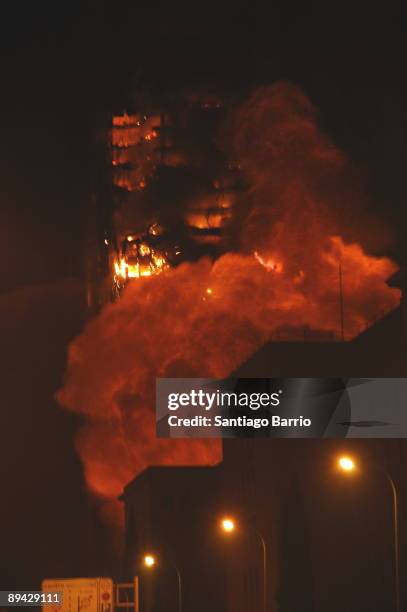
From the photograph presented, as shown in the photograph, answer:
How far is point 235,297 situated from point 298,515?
56.2 ft

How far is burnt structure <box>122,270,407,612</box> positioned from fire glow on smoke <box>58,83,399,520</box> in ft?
20.7

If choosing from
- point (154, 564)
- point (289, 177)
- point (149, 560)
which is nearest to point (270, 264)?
point (289, 177)

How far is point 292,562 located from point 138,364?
20.5 metres

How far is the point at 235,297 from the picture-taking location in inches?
1372

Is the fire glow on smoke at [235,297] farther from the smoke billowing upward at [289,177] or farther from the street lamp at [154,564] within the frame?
the street lamp at [154,564]

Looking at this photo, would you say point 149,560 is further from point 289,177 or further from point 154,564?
point 289,177

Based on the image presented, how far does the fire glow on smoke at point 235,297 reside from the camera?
32312mm

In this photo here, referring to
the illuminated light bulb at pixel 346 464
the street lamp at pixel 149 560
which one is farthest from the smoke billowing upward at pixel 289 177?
the illuminated light bulb at pixel 346 464

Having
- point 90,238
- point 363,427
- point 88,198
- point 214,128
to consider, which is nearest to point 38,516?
point 90,238

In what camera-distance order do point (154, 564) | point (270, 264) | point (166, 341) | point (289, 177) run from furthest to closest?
point (289, 177) → point (166, 341) → point (270, 264) → point (154, 564)

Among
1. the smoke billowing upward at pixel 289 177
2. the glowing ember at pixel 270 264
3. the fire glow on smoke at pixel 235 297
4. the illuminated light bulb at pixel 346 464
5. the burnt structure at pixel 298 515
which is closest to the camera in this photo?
the illuminated light bulb at pixel 346 464

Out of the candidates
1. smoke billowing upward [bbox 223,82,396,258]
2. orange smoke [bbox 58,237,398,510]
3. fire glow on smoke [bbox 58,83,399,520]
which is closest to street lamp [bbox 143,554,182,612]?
fire glow on smoke [bbox 58,83,399,520]

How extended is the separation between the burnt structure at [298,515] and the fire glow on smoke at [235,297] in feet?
20.7

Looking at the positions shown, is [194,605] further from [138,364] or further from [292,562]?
[138,364]
